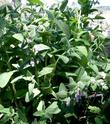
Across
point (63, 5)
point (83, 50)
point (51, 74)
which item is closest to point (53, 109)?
point (51, 74)

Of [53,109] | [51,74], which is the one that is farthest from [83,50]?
[53,109]

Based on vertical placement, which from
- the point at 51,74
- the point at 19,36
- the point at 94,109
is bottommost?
the point at 94,109

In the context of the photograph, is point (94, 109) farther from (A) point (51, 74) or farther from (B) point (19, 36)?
(B) point (19, 36)

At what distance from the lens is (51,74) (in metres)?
1.64

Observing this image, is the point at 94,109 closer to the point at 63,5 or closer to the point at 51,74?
the point at 51,74

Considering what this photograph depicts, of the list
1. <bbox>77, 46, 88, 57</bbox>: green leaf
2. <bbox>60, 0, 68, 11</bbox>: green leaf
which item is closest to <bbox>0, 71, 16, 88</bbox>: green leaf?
<bbox>77, 46, 88, 57</bbox>: green leaf

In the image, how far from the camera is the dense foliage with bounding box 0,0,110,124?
1595 millimetres

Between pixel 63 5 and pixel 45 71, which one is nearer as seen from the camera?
pixel 45 71

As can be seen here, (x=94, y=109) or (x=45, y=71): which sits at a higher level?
(x=45, y=71)

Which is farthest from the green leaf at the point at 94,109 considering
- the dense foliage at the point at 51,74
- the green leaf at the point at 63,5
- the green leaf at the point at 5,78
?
the green leaf at the point at 63,5

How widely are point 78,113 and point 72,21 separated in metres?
0.40

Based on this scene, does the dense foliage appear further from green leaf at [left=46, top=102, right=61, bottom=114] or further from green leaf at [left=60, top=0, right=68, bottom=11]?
green leaf at [left=60, top=0, right=68, bottom=11]

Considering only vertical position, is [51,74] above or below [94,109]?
above

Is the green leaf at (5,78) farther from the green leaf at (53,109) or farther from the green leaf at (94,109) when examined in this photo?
the green leaf at (94,109)
